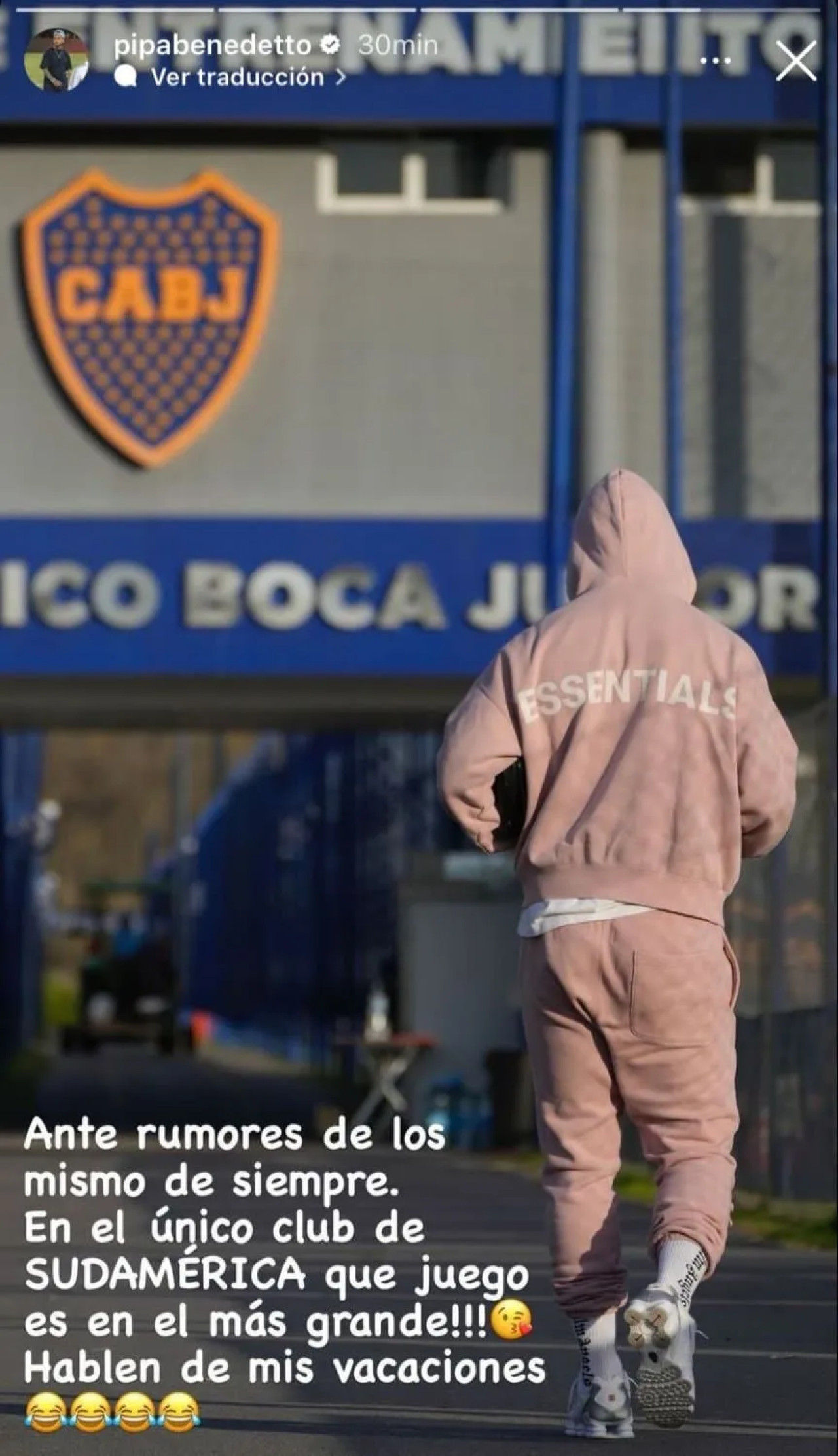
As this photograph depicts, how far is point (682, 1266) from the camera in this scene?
5238 mm

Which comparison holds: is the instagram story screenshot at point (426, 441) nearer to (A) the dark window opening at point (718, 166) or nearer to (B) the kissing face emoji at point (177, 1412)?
(A) the dark window opening at point (718, 166)

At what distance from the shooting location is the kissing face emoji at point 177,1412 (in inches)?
198

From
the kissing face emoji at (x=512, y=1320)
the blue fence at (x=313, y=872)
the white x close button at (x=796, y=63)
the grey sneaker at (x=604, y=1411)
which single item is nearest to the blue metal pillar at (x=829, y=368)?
the white x close button at (x=796, y=63)

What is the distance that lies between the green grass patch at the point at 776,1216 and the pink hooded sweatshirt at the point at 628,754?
5.42 metres

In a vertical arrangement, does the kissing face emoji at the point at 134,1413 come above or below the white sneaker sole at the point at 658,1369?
below

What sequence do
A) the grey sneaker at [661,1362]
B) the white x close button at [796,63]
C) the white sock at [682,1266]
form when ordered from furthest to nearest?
the white x close button at [796,63]
the white sock at [682,1266]
the grey sneaker at [661,1362]

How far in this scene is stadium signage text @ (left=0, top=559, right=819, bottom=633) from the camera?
19172 mm

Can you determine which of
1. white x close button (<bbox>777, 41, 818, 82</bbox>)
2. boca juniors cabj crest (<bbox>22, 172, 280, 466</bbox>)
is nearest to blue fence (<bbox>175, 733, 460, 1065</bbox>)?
boca juniors cabj crest (<bbox>22, 172, 280, 466</bbox>)

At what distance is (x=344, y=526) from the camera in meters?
19.3

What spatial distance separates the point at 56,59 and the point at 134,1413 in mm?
4039

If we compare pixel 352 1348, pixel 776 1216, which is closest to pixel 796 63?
pixel 776 1216

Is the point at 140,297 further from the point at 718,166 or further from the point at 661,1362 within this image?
the point at 661,1362

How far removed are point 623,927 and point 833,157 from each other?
1304 cm

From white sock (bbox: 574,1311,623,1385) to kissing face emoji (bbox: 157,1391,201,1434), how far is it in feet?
2.21
